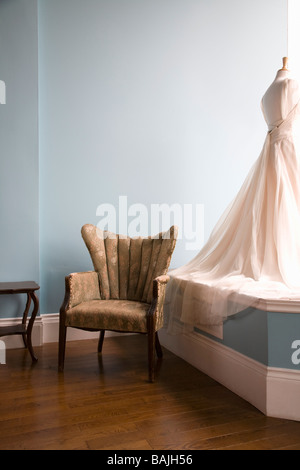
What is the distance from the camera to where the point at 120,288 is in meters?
3.07

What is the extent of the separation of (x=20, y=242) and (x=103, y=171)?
997mm

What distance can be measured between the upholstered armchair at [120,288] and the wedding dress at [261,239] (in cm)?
24

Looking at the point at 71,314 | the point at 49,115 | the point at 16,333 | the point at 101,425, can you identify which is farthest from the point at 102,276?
the point at 49,115

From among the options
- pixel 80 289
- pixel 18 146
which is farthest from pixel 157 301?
pixel 18 146

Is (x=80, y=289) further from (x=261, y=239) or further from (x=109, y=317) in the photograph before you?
(x=261, y=239)

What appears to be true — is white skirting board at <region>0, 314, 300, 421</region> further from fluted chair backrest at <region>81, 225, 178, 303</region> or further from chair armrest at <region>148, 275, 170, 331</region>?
fluted chair backrest at <region>81, 225, 178, 303</region>

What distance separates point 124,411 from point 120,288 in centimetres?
118

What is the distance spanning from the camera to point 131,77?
3.67m

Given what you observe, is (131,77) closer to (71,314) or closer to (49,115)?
(49,115)

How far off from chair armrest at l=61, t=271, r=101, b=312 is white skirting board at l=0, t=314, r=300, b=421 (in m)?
0.67

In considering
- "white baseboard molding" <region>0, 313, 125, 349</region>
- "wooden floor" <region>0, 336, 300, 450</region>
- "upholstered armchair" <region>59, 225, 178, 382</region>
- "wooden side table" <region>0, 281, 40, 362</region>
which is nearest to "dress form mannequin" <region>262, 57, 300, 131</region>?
"upholstered armchair" <region>59, 225, 178, 382</region>

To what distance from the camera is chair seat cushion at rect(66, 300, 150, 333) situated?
2.46 m

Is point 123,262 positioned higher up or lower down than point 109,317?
higher up

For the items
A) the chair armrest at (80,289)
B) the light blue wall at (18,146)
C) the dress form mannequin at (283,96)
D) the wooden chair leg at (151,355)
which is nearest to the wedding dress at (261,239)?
the dress form mannequin at (283,96)
